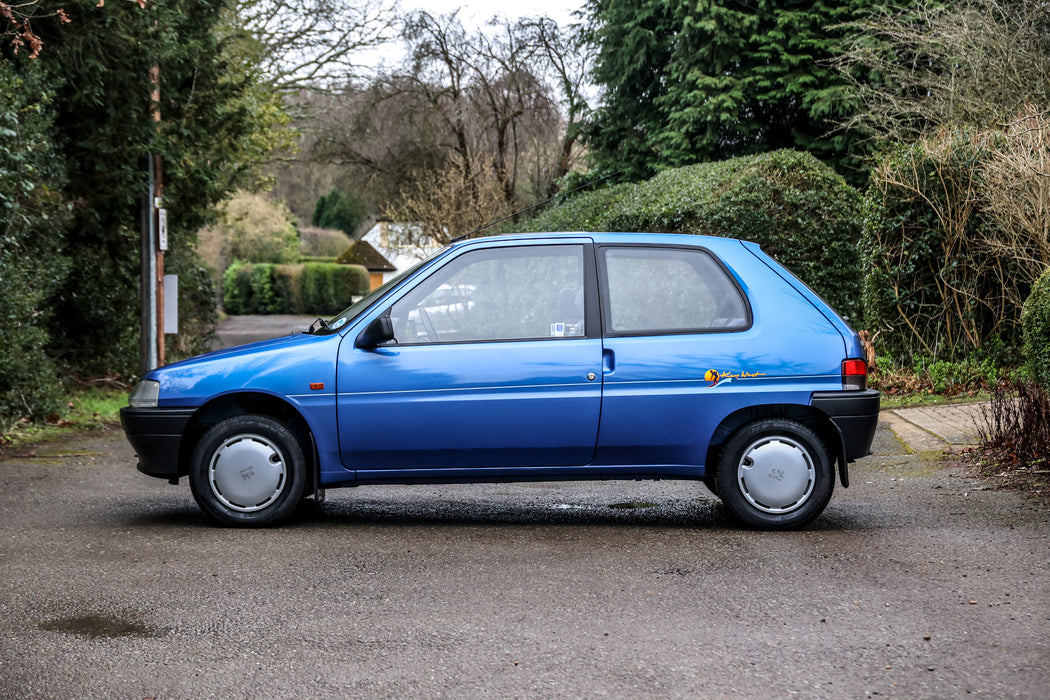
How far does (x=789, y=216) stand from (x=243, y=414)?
376 inches

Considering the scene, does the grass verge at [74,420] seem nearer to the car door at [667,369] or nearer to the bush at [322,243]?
the car door at [667,369]

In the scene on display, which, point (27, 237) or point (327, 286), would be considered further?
point (327, 286)

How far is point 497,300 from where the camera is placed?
6.53 metres

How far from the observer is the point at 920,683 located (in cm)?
392

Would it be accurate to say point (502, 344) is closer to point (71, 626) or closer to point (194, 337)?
point (71, 626)

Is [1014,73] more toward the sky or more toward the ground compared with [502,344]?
more toward the sky

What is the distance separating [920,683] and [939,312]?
9.79m

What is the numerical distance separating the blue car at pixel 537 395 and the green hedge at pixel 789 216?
7.83 m

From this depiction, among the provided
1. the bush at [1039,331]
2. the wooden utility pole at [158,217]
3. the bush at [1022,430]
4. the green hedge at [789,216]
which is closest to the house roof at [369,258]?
the wooden utility pole at [158,217]

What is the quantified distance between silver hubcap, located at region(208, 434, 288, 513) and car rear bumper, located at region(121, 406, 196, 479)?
0.26m

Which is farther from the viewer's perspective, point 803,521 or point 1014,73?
point 1014,73

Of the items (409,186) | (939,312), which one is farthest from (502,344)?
(409,186)

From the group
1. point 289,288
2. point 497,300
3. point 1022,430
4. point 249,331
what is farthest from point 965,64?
point 289,288

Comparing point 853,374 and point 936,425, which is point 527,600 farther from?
point 936,425
